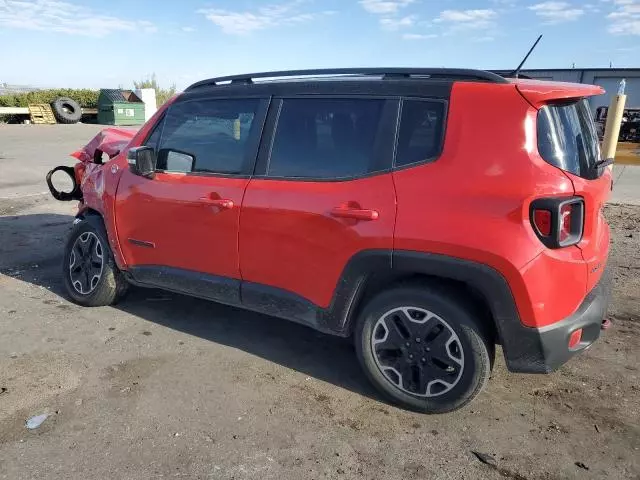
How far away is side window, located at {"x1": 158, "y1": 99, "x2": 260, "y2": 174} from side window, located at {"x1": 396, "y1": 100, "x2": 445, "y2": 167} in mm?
1054

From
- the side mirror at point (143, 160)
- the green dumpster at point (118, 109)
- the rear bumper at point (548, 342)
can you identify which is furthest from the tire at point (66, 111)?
the rear bumper at point (548, 342)

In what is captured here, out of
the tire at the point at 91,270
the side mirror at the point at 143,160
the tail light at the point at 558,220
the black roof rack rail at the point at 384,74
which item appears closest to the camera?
the tail light at the point at 558,220

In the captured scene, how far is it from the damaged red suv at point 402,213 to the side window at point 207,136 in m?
0.01

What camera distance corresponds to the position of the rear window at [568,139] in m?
2.57

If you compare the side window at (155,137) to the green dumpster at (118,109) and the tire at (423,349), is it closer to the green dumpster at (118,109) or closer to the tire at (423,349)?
the tire at (423,349)

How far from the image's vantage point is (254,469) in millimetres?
2527

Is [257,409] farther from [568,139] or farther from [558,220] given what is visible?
[568,139]

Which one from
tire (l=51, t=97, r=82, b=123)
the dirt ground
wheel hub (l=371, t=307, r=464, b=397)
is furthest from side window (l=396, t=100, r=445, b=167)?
tire (l=51, t=97, r=82, b=123)

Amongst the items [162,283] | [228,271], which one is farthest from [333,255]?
[162,283]

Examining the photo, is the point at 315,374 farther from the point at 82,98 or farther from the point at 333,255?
the point at 82,98

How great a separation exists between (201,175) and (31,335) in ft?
5.84

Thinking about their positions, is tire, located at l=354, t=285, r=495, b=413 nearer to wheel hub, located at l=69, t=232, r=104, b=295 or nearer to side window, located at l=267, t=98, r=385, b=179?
side window, located at l=267, t=98, r=385, b=179

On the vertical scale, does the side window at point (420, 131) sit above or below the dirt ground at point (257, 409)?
above

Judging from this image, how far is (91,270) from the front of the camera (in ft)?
14.4
